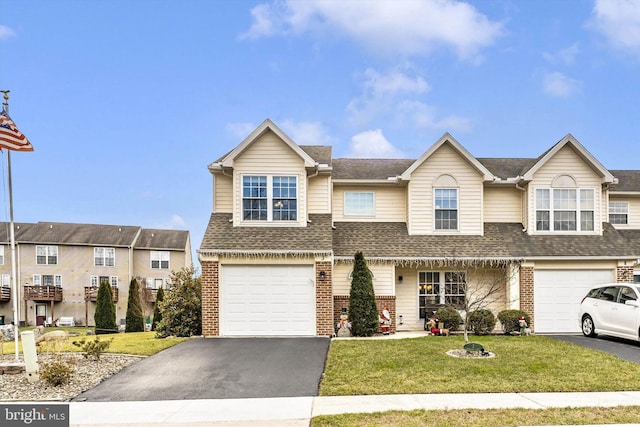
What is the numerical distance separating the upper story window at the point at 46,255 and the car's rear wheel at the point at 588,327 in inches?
1583

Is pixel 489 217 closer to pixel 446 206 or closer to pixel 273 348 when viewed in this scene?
pixel 446 206

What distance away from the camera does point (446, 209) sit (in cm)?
1812

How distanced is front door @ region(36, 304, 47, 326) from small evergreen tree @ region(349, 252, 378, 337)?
35.2 meters

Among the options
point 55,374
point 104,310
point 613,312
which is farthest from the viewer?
point 104,310

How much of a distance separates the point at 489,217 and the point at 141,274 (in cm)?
3348

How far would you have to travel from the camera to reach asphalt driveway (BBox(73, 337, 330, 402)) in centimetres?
882

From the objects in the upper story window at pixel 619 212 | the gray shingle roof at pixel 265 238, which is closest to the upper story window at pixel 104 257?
the gray shingle roof at pixel 265 238

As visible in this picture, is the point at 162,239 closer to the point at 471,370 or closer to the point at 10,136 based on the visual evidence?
the point at 10,136

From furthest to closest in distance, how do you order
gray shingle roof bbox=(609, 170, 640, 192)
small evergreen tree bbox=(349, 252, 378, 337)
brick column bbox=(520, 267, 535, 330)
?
1. gray shingle roof bbox=(609, 170, 640, 192)
2. brick column bbox=(520, 267, 535, 330)
3. small evergreen tree bbox=(349, 252, 378, 337)

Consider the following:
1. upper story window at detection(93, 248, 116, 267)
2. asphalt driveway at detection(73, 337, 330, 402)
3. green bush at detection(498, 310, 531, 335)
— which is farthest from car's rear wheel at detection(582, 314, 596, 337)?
upper story window at detection(93, 248, 116, 267)

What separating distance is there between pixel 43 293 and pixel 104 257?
5.50 metres

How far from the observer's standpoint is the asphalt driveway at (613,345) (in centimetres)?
1159

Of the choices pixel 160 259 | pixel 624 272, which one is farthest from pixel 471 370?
pixel 160 259

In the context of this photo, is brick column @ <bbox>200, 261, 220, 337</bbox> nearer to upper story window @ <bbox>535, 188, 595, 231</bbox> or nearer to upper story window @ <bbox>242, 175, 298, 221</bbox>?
upper story window @ <bbox>242, 175, 298, 221</bbox>
